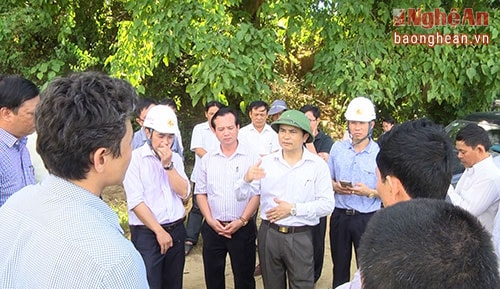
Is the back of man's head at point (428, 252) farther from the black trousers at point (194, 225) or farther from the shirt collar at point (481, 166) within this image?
the black trousers at point (194, 225)

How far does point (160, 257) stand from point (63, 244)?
201 centimetres

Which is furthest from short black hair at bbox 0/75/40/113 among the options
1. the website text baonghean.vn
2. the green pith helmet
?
the website text baonghean.vn

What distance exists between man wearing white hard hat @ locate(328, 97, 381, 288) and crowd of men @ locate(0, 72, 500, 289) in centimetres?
1

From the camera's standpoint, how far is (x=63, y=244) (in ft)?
3.80

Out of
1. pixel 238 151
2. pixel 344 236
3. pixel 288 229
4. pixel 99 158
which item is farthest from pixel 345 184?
pixel 99 158

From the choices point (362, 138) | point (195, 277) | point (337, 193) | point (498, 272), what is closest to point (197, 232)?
point (195, 277)

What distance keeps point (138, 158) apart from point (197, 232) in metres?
2.30

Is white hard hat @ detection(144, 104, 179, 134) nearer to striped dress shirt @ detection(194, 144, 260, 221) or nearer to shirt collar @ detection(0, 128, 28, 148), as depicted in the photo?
striped dress shirt @ detection(194, 144, 260, 221)

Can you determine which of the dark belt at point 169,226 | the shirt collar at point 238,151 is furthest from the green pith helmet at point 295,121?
the dark belt at point 169,226

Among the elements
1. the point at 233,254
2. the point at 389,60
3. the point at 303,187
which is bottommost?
the point at 233,254

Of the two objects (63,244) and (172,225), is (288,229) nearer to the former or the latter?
(172,225)

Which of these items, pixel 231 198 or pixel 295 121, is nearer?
pixel 295 121

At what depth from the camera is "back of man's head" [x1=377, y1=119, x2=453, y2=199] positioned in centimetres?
174

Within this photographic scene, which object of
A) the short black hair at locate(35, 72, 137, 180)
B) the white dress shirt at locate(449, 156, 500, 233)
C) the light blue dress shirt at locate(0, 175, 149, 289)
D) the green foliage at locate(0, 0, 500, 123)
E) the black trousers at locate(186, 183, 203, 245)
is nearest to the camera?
the light blue dress shirt at locate(0, 175, 149, 289)
